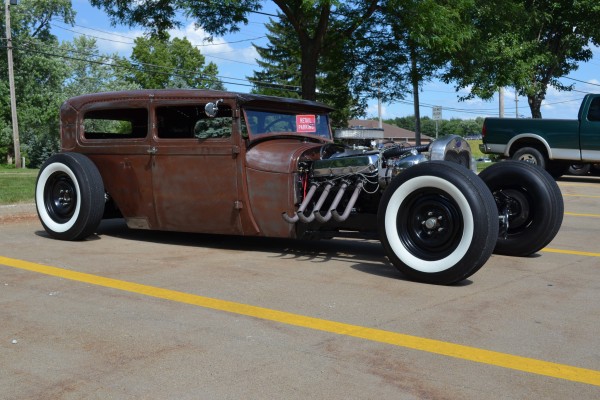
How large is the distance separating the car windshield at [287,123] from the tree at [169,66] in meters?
54.8

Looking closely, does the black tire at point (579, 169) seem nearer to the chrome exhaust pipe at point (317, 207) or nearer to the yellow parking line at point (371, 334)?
the chrome exhaust pipe at point (317, 207)

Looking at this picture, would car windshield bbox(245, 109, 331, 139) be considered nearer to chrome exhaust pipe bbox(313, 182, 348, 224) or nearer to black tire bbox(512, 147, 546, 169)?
chrome exhaust pipe bbox(313, 182, 348, 224)

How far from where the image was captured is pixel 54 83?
158ft

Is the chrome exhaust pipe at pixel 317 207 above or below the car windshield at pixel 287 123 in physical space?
below

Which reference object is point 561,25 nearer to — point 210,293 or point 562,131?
point 562,131

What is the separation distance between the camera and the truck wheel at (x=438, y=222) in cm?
507

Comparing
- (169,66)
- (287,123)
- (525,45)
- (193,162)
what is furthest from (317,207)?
(169,66)

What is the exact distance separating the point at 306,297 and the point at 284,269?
1.04 metres

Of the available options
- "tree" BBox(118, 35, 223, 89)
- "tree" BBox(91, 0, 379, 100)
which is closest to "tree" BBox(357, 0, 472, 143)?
"tree" BBox(91, 0, 379, 100)

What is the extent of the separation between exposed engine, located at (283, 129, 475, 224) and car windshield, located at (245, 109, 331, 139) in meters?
0.59

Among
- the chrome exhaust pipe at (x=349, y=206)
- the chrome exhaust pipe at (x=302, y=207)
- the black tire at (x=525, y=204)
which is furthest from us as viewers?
the black tire at (x=525, y=204)

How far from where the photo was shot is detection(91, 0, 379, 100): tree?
14.4m

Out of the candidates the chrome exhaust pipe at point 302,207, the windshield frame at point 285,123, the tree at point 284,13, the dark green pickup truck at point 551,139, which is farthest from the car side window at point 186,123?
the dark green pickup truck at point 551,139

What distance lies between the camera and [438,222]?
541 cm
